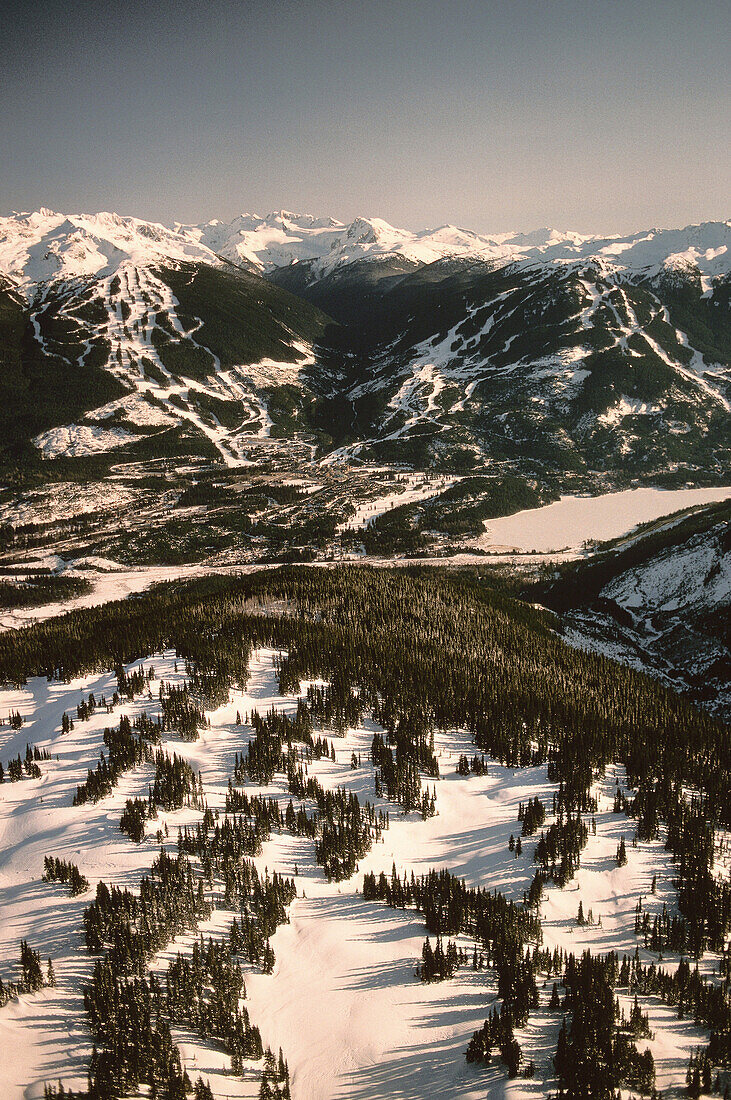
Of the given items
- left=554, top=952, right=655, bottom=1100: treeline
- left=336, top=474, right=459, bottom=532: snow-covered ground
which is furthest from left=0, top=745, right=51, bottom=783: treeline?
left=336, top=474, right=459, bottom=532: snow-covered ground

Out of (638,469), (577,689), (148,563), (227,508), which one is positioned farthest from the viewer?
(638,469)

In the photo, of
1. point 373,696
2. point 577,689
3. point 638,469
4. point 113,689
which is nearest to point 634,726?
point 577,689

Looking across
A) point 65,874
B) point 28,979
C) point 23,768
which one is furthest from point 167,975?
point 23,768

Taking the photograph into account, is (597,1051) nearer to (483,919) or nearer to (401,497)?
(483,919)

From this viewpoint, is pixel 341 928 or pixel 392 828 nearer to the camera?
pixel 341 928

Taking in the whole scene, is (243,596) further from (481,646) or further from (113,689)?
(113,689)
